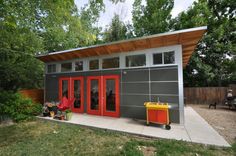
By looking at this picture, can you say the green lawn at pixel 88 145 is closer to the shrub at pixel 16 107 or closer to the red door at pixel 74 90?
the shrub at pixel 16 107

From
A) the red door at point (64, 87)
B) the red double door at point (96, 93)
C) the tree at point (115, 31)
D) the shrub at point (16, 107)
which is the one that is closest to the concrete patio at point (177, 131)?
the red double door at point (96, 93)

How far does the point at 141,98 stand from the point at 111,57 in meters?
2.41

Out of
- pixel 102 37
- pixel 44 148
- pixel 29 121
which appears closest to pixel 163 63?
pixel 44 148

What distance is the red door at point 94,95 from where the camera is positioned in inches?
282

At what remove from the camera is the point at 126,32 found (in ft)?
54.6

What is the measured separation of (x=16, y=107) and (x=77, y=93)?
2752 mm

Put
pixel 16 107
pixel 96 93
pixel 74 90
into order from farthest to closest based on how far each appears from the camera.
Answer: pixel 74 90 < pixel 96 93 < pixel 16 107

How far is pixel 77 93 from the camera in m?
7.89

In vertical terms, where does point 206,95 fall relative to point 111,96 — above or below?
below

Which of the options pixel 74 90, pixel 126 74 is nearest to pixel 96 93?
pixel 74 90

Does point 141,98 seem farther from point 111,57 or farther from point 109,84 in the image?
point 111,57

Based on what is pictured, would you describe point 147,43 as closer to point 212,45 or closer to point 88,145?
point 88,145

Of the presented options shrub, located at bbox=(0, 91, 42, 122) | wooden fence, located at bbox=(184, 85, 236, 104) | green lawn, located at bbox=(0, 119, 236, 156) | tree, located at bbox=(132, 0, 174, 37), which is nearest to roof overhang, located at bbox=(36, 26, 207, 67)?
shrub, located at bbox=(0, 91, 42, 122)

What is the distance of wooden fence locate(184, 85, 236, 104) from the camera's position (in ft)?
37.1
